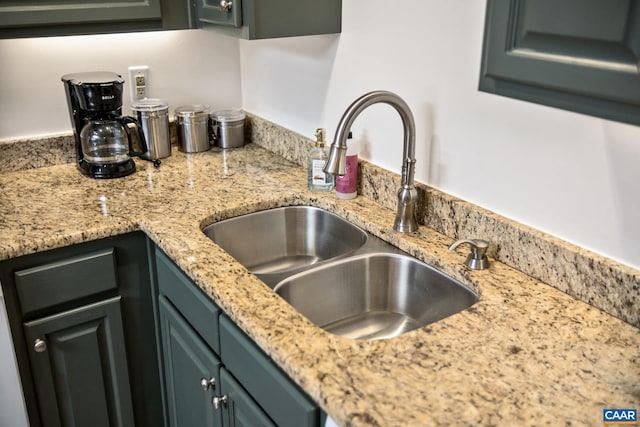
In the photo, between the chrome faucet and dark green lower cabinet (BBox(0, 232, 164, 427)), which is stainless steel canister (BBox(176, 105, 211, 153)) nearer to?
dark green lower cabinet (BBox(0, 232, 164, 427))

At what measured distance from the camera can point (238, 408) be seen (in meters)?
1.35

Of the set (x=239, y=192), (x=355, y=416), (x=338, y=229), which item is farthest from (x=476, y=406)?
(x=239, y=192)

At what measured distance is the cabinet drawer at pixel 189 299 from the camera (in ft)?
4.52

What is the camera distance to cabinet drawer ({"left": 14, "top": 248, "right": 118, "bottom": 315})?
1.54m

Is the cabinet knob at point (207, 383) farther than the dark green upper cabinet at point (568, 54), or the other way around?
the cabinet knob at point (207, 383)

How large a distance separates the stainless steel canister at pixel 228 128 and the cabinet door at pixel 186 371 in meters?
0.75

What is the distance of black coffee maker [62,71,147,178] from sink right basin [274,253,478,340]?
84cm

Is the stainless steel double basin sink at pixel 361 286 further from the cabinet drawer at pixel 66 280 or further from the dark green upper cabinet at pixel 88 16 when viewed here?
the dark green upper cabinet at pixel 88 16

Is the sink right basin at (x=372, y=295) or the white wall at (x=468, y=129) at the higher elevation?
the white wall at (x=468, y=129)

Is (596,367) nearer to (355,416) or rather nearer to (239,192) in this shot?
(355,416)

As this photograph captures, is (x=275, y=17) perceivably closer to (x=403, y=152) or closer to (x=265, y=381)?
(x=403, y=152)

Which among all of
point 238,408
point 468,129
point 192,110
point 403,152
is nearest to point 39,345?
point 238,408

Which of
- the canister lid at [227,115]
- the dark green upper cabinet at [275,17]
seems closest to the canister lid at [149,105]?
the canister lid at [227,115]

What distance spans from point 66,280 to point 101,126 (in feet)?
1.80
